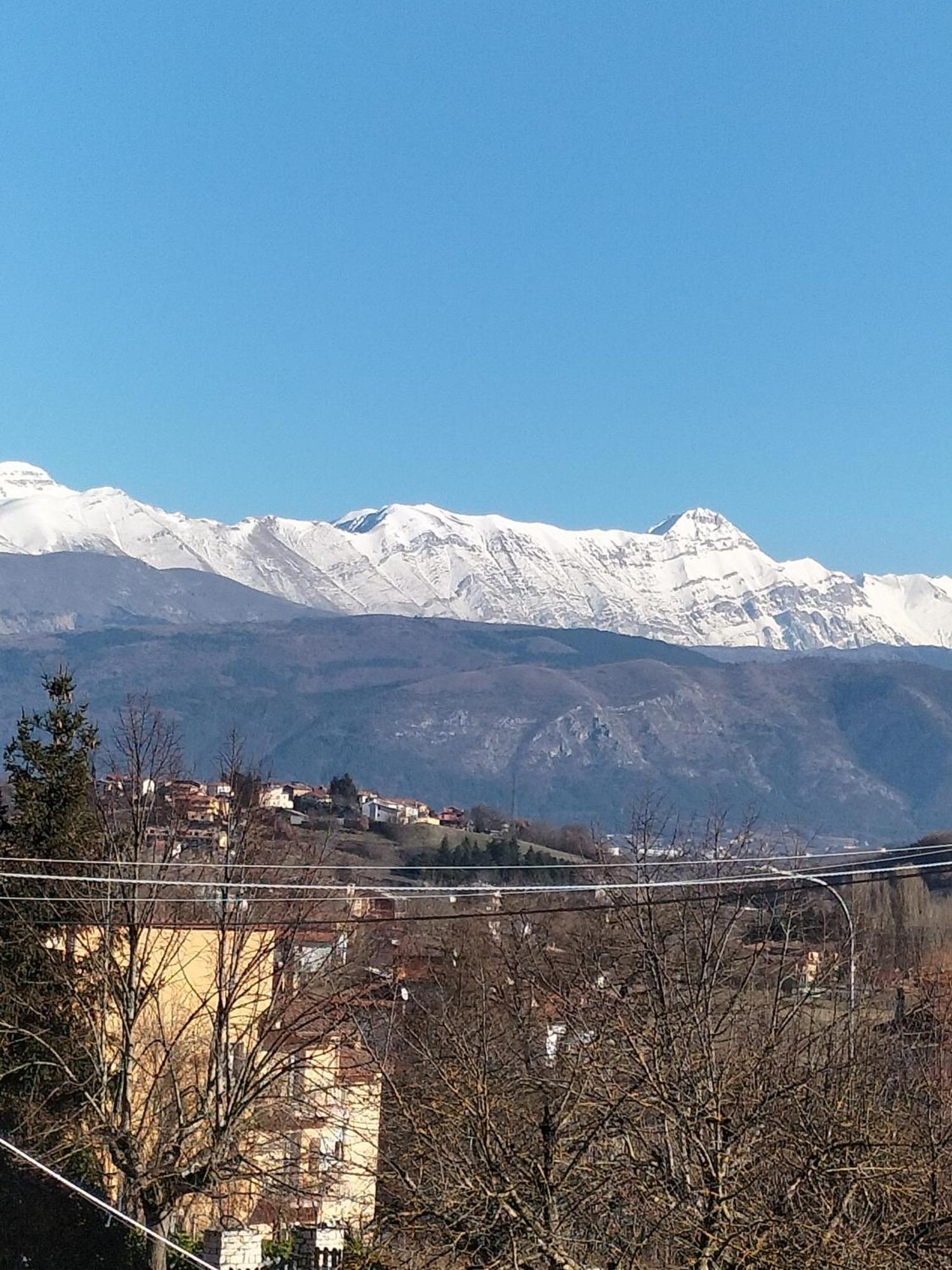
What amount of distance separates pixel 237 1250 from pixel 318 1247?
115 cm

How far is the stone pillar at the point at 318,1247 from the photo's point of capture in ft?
68.7

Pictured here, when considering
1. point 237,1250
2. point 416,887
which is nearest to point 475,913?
point 416,887

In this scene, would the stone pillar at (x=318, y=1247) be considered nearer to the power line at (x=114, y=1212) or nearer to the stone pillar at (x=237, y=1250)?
the stone pillar at (x=237, y=1250)

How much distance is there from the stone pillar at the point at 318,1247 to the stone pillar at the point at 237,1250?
1.84 ft

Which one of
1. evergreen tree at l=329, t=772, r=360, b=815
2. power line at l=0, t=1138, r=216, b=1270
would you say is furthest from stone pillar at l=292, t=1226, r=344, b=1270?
evergreen tree at l=329, t=772, r=360, b=815

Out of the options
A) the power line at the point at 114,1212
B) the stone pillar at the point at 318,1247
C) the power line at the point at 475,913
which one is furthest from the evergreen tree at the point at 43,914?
the stone pillar at the point at 318,1247

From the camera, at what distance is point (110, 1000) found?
26250 millimetres

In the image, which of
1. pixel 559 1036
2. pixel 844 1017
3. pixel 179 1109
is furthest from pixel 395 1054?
pixel 559 1036

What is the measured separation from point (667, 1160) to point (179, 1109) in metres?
10.4

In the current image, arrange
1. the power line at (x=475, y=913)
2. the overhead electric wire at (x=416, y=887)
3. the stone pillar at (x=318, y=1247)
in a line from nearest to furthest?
the overhead electric wire at (x=416, y=887), the stone pillar at (x=318, y=1247), the power line at (x=475, y=913)

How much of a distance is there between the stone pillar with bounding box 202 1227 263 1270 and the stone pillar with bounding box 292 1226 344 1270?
1.84 ft

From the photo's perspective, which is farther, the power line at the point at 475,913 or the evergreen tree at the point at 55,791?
the evergreen tree at the point at 55,791

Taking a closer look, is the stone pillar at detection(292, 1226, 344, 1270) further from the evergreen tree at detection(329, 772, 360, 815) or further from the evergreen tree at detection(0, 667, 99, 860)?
the evergreen tree at detection(329, 772, 360, 815)

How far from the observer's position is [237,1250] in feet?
67.7
